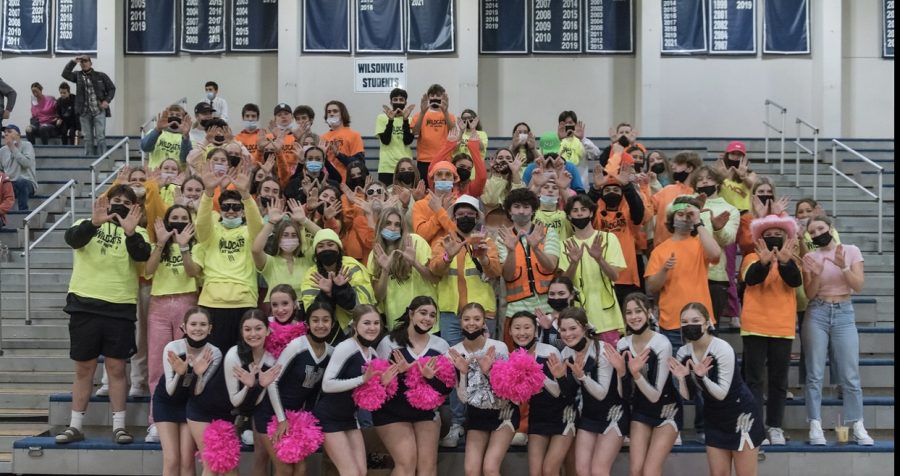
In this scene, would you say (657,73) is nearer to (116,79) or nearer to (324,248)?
(116,79)

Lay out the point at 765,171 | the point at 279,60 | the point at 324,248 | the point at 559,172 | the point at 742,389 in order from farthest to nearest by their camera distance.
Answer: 1. the point at 279,60
2. the point at 765,171
3. the point at 559,172
4. the point at 324,248
5. the point at 742,389

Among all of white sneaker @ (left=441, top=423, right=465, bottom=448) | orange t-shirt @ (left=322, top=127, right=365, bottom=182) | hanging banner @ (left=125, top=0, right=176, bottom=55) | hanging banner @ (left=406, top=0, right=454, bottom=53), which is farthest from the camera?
hanging banner @ (left=125, top=0, right=176, bottom=55)

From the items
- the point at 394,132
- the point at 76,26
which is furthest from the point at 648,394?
the point at 76,26

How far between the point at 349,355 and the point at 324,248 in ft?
3.05

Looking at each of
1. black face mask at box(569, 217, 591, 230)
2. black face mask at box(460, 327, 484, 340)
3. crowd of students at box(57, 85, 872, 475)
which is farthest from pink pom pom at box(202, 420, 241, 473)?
black face mask at box(569, 217, 591, 230)

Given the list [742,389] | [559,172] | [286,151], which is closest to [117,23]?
[286,151]

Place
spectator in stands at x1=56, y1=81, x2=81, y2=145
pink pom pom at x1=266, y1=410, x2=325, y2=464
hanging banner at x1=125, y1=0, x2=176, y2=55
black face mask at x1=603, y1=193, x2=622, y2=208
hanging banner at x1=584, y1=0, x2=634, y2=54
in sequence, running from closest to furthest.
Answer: pink pom pom at x1=266, y1=410, x2=325, y2=464 → black face mask at x1=603, y1=193, x2=622, y2=208 → spectator in stands at x1=56, y1=81, x2=81, y2=145 → hanging banner at x1=584, y1=0, x2=634, y2=54 → hanging banner at x1=125, y1=0, x2=176, y2=55

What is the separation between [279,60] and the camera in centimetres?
1869

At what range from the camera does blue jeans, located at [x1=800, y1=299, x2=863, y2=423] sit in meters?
8.49

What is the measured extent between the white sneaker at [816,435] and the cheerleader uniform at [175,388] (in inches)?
182

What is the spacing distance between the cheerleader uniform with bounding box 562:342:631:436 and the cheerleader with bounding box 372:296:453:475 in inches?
39.7

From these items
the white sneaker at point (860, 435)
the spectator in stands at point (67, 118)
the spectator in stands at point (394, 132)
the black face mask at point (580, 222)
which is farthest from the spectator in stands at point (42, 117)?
the white sneaker at point (860, 435)

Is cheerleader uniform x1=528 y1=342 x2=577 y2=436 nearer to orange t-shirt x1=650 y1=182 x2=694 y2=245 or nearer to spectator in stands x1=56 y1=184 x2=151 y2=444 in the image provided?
orange t-shirt x1=650 y1=182 x2=694 y2=245

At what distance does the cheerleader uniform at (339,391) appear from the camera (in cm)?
777
